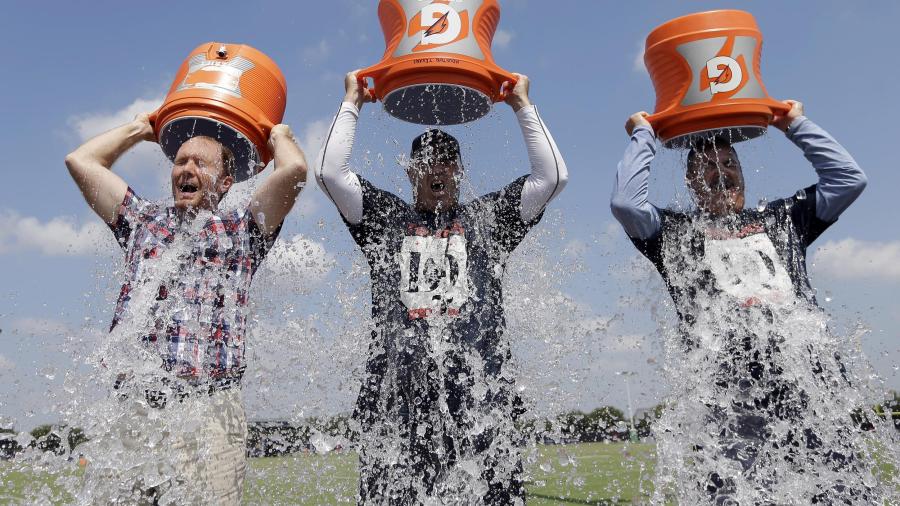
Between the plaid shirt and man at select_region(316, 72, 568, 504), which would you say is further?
man at select_region(316, 72, 568, 504)

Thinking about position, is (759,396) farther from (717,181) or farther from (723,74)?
(723,74)

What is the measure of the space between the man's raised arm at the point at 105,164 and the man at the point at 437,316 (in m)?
0.82

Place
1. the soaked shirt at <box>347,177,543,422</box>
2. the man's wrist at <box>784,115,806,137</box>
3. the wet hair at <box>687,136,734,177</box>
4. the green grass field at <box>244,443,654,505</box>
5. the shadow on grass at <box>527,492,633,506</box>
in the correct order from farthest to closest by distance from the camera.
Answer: the shadow on grass at <box>527,492,633,506</box>, the green grass field at <box>244,443,654,505</box>, the man's wrist at <box>784,115,806,137</box>, the wet hair at <box>687,136,734,177</box>, the soaked shirt at <box>347,177,543,422</box>

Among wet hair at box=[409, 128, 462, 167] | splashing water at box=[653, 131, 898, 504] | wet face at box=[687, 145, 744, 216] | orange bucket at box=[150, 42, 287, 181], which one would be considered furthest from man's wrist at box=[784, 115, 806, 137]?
orange bucket at box=[150, 42, 287, 181]

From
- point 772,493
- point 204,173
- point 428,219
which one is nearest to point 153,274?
point 204,173

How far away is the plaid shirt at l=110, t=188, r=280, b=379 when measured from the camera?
2.31 m

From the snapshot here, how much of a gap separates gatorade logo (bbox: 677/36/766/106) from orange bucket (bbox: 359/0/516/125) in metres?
0.80

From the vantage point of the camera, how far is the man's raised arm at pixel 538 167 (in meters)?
2.99

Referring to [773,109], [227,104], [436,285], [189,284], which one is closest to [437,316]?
[436,285]

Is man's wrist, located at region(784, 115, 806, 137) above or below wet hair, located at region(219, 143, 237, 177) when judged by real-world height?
above

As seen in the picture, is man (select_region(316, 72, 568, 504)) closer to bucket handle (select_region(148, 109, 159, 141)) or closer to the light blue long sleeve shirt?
the light blue long sleeve shirt

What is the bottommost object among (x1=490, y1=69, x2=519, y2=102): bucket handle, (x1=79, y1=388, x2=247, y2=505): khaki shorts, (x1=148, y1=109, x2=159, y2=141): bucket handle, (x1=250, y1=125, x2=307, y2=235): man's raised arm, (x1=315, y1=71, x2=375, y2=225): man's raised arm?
(x1=79, y1=388, x2=247, y2=505): khaki shorts

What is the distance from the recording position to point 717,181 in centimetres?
302

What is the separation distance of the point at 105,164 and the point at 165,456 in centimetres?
138
